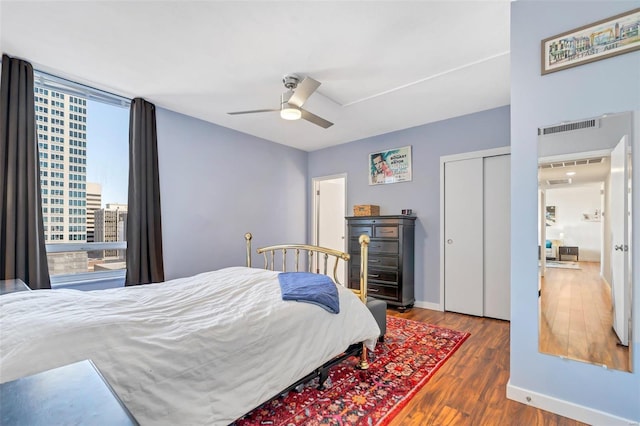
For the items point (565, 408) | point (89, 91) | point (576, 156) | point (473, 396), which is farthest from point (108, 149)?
point (565, 408)

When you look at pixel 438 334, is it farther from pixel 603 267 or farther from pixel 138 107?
pixel 138 107

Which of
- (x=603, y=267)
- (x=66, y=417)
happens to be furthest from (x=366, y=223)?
(x=66, y=417)

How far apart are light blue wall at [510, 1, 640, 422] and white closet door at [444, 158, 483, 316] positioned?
76.5 inches

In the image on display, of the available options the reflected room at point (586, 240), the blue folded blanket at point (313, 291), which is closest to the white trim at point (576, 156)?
the reflected room at point (586, 240)

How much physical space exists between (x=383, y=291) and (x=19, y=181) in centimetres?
413

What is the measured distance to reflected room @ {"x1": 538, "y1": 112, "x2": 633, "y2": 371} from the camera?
169 cm

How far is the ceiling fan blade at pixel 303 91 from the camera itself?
2503mm

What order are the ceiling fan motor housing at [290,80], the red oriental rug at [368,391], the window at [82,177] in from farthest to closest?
the window at [82,177], the ceiling fan motor housing at [290,80], the red oriental rug at [368,391]

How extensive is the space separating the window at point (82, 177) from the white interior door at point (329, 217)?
3.14m

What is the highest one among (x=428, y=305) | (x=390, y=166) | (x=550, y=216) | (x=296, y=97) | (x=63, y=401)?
(x=296, y=97)

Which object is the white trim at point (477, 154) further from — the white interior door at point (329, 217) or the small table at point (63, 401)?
the small table at point (63, 401)

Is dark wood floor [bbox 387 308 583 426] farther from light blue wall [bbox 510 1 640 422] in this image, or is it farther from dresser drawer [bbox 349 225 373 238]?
dresser drawer [bbox 349 225 373 238]

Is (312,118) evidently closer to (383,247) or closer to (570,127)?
Result: (570,127)

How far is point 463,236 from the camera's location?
3939 millimetres
